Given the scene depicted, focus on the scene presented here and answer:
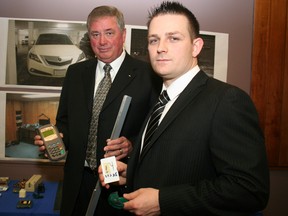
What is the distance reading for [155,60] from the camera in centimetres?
116

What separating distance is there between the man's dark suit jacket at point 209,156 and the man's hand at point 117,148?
0.31m

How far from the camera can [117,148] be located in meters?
1.42

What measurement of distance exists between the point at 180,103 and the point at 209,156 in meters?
0.21

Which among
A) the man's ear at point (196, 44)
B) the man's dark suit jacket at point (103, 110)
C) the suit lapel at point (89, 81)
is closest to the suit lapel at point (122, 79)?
the man's dark suit jacket at point (103, 110)

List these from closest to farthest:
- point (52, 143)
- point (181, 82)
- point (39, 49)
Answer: point (181, 82) → point (52, 143) → point (39, 49)

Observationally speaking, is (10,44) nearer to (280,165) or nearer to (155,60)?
(155,60)

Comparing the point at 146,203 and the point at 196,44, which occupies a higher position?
the point at 196,44

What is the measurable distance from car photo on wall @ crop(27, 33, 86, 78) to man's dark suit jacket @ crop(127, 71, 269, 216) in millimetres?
1427

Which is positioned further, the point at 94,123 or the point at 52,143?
the point at 94,123

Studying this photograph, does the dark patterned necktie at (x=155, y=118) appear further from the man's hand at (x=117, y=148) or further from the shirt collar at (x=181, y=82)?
the man's hand at (x=117, y=148)

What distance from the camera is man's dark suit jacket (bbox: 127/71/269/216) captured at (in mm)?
909

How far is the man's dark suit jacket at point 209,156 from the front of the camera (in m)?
0.91

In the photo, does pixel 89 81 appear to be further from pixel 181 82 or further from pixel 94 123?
pixel 181 82

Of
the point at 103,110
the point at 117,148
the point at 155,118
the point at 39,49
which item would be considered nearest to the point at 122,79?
the point at 103,110
